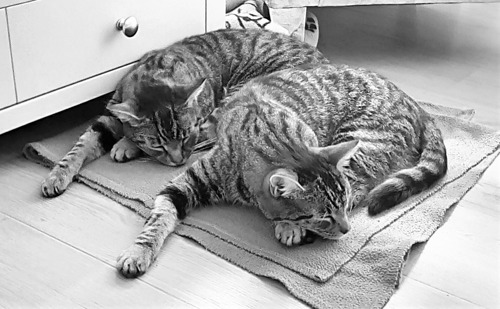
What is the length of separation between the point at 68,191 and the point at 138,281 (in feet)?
1.56

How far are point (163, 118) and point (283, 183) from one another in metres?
0.51

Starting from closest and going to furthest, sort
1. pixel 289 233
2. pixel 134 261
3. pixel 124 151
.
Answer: pixel 134 261
pixel 289 233
pixel 124 151

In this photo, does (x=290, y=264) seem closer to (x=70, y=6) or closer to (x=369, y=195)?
(x=369, y=195)

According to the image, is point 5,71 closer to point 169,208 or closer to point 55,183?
point 55,183

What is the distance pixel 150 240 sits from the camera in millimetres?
1766

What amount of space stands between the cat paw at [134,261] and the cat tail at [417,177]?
0.64 metres

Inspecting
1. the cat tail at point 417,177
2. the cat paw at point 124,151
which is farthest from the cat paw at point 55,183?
the cat tail at point 417,177

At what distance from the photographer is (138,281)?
5.51 ft

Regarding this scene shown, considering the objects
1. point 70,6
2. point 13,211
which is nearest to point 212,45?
point 70,6

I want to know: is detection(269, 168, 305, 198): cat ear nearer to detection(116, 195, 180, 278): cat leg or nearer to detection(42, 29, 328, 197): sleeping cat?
detection(116, 195, 180, 278): cat leg

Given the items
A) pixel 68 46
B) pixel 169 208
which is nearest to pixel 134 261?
pixel 169 208

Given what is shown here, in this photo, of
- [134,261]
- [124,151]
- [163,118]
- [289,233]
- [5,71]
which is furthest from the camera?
[124,151]

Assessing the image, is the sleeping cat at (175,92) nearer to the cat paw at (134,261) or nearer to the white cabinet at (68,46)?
the white cabinet at (68,46)

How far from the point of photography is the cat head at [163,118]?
81.7 inches
